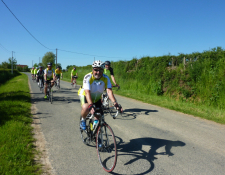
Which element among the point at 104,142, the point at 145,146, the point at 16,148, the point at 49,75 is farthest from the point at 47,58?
the point at 104,142

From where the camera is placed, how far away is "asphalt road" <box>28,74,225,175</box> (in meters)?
3.58

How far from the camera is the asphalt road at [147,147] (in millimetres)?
3576

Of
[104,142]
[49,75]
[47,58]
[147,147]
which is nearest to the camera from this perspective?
[104,142]

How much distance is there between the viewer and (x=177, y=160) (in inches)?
153

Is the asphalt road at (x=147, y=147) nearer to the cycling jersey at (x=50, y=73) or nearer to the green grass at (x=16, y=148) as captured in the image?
the green grass at (x=16, y=148)

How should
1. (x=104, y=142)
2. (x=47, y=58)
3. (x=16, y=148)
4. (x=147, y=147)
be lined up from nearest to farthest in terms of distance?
1. (x=104, y=142)
2. (x=16, y=148)
3. (x=147, y=147)
4. (x=47, y=58)

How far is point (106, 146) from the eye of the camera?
3689 millimetres

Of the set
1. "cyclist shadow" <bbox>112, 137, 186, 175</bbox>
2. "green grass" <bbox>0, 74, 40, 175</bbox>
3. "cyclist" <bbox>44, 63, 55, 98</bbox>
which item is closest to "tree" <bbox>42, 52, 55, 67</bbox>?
"cyclist" <bbox>44, 63, 55, 98</bbox>

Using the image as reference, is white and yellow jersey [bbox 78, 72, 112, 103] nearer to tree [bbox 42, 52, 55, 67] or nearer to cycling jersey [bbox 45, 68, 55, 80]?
cycling jersey [bbox 45, 68, 55, 80]

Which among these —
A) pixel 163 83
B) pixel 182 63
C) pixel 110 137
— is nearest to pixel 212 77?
pixel 182 63

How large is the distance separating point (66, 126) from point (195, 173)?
4.07 meters

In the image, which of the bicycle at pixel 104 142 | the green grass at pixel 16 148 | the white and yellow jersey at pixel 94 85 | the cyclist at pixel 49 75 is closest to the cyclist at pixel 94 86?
the white and yellow jersey at pixel 94 85

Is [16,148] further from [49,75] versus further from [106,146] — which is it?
[49,75]

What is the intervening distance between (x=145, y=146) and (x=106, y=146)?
4.29ft
